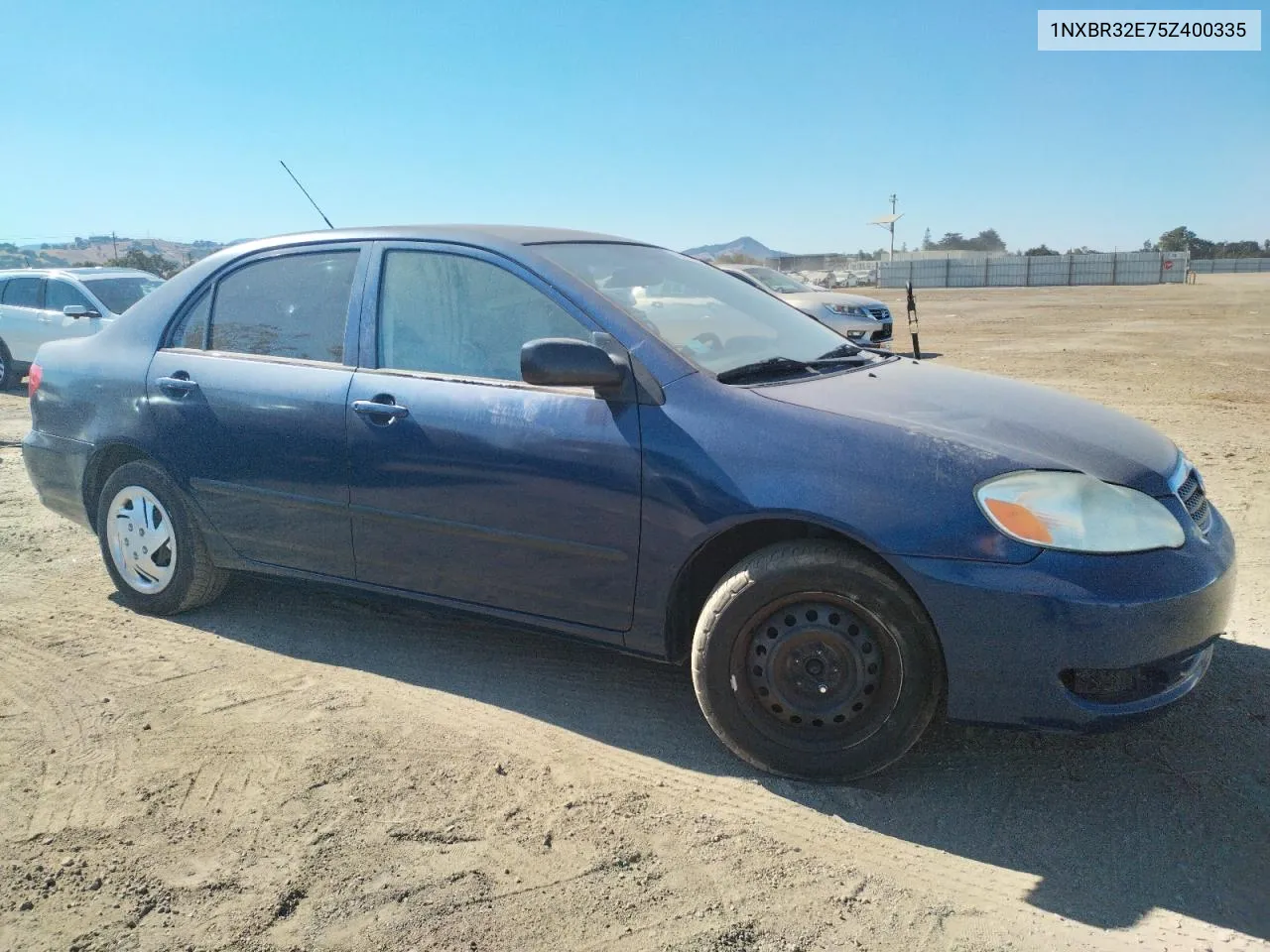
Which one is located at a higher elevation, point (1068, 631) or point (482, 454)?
point (482, 454)

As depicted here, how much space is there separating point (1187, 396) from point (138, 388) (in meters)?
10.1

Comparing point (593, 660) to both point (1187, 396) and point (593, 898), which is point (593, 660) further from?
point (1187, 396)

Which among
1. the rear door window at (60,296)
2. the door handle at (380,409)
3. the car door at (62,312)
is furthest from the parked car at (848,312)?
the door handle at (380,409)

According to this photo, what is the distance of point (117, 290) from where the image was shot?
12.5 m

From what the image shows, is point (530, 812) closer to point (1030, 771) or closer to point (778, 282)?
point (1030, 771)

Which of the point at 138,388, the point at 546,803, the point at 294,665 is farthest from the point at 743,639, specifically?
the point at 138,388

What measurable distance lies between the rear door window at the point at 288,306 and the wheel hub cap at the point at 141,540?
776 millimetres

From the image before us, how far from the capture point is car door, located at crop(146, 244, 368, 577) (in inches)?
150

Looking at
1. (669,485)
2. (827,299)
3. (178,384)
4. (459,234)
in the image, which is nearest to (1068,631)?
(669,485)

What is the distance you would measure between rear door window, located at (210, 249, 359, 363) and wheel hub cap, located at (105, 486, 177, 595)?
0.78m

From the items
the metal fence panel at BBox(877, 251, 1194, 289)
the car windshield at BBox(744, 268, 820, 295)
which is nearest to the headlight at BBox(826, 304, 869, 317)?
the car windshield at BBox(744, 268, 820, 295)

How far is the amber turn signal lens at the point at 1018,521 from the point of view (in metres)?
2.71

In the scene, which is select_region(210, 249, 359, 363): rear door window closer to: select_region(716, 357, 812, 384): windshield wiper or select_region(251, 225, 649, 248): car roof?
select_region(251, 225, 649, 248): car roof

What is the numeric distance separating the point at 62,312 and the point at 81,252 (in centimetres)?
3153
